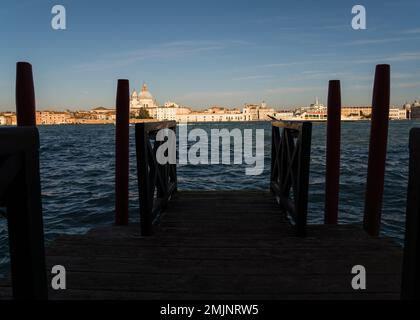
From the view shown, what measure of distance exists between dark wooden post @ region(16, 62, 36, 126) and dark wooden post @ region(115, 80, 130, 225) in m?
1.20

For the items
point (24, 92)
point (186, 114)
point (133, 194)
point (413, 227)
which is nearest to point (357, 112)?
point (186, 114)

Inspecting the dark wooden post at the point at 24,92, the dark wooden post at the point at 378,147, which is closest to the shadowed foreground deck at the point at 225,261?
the dark wooden post at the point at 378,147

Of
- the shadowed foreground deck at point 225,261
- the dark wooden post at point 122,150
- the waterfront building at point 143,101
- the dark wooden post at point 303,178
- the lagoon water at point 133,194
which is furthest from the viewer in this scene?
the waterfront building at point 143,101

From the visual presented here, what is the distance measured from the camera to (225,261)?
3225 mm

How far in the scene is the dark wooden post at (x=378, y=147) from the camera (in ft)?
14.8

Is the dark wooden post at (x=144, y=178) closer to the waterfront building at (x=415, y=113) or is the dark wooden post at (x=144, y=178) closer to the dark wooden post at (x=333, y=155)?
the dark wooden post at (x=333, y=155)

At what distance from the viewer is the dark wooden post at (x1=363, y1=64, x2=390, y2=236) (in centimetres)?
452

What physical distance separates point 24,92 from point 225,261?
11.8ft

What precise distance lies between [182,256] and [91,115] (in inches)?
7099

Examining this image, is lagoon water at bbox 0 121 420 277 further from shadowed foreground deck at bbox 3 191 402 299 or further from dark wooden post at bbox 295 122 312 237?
dark wooden post at bbox 295 122 312 237

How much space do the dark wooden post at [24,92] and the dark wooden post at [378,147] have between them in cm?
479

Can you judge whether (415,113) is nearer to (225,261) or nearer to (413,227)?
(225,261)
